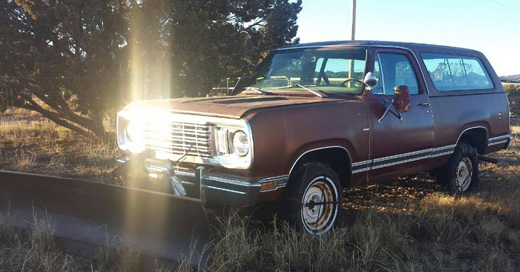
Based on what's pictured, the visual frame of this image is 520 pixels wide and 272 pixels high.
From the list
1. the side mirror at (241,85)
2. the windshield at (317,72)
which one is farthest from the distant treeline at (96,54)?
the windshield at (317,72)

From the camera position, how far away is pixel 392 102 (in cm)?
499

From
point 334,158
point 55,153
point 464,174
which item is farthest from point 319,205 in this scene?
point 55,153

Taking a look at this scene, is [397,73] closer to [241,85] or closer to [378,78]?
[378,78]

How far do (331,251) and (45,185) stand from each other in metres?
2.55

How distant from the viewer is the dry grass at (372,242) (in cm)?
371

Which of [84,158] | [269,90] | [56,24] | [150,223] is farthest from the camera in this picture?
[56,24]

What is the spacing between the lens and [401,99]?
4.96 m

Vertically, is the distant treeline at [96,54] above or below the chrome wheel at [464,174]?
above

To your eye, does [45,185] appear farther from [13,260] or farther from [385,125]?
[385,125]

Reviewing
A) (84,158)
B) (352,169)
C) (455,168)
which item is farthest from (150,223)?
(84,158)

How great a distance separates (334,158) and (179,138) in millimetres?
1542

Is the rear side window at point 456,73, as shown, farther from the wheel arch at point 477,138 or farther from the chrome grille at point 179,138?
the chrome grille at point 179,138

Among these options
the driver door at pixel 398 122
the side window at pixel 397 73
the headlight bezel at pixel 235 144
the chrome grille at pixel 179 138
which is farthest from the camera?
the side window at pixel 397 73

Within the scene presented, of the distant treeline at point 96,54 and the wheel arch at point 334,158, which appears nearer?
the wheel arch at point 334,158
